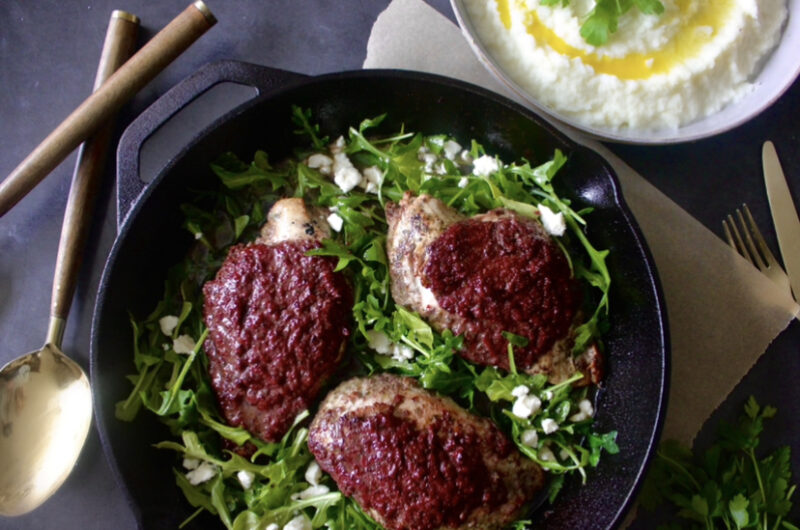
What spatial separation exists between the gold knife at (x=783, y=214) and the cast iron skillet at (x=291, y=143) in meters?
1.10

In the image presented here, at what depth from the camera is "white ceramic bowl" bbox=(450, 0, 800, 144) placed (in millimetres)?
3312

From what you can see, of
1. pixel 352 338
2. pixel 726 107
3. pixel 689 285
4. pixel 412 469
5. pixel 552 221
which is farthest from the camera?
pixel 689 285

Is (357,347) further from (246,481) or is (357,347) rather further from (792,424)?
(792,424)

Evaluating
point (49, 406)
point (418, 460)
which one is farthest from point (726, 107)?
point (49, 406)

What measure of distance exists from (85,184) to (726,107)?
3.41 m

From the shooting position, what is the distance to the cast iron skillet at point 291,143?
2.99 m

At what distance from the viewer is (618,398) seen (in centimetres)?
328

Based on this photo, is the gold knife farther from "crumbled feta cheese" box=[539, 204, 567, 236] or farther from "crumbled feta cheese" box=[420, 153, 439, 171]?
"crumbled feta cheese" box=[420, 153, 439, 171]

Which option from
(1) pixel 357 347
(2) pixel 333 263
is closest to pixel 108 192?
(2) pixel 333 263

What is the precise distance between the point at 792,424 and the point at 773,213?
1175 millimetres

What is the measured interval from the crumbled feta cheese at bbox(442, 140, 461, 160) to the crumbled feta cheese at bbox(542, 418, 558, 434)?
141cm

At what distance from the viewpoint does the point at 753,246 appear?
11.9 feet

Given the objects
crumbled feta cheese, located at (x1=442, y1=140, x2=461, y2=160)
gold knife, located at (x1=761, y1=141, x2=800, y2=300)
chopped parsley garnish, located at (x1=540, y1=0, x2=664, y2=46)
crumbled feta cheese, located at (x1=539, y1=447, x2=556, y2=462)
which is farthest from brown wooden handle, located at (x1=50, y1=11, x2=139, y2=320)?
gold knife, located at (x1=761, y1=141, x2=800, y2=300)

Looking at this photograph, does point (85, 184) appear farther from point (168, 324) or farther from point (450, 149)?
point (450, 149)
